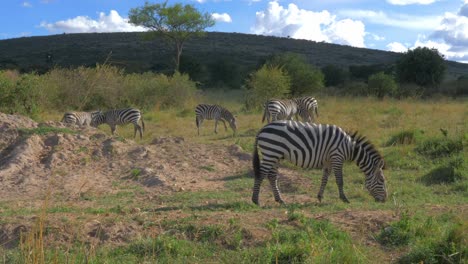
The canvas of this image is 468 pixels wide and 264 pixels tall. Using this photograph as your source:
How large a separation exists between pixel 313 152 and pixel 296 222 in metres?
2.44

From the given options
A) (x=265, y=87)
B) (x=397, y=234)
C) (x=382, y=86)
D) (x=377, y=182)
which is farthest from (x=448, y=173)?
(x=382, y=86)

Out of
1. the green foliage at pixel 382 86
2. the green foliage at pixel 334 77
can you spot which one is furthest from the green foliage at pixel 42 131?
the green foliage at pixel 334 77

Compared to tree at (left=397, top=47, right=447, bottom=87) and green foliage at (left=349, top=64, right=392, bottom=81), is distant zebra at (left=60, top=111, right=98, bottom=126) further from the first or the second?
green foliage at (left=349, top=64, right=392, bottom=81)

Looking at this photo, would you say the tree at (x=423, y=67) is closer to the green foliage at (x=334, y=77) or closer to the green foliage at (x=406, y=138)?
the green foliage at (x=334, y=77)

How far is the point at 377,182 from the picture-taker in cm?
885

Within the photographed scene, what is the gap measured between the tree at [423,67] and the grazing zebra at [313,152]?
108 ft

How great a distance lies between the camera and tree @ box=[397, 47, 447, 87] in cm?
3972

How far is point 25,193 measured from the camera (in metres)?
9.59

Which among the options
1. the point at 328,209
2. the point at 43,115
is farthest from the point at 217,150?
the point at 43,115

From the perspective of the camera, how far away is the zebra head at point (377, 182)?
29.0ft

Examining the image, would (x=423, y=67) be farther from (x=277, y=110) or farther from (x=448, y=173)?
(x=448, y=173)

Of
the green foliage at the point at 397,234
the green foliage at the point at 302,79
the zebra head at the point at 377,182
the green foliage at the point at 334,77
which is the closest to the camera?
the green foliage at the point at 397,234

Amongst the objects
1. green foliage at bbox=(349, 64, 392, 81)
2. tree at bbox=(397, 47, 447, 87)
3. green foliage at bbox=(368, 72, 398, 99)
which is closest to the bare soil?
green foliage at bbox=(368, 72, 398, 99)

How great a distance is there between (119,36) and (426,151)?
69206 millimetres
